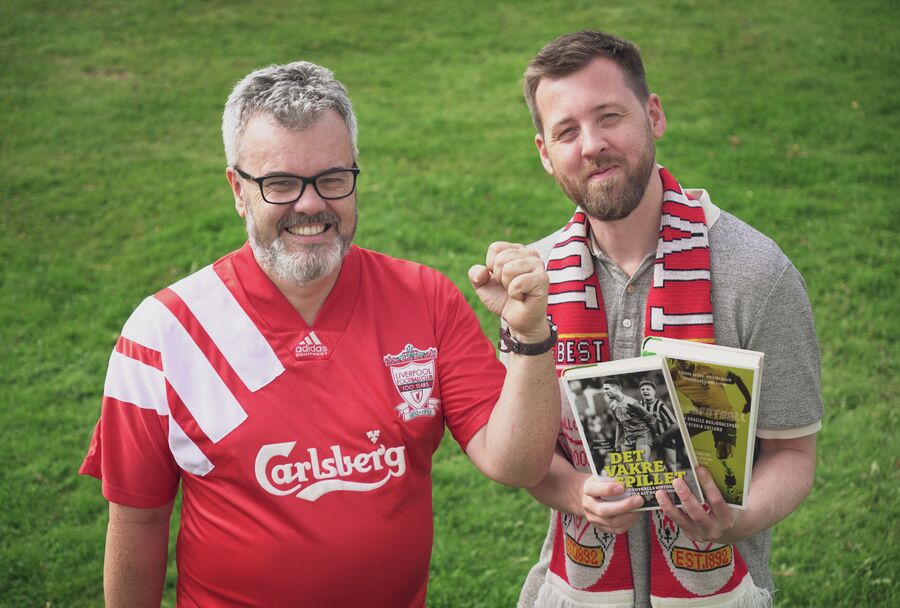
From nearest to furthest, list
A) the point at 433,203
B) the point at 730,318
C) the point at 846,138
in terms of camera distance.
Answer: the point at 730,318 → the point at 433,203 → the point at 846,138

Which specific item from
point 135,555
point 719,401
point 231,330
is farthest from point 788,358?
point 135,555

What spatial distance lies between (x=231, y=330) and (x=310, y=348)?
265 millimetres

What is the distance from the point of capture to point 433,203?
7797mm

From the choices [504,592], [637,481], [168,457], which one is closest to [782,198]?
[504,592]

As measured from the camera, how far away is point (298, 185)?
2.63 m

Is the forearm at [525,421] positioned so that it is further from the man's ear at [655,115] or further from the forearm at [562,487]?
the man's ear at [655,115]

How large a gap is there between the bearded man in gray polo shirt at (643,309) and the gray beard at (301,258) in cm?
76

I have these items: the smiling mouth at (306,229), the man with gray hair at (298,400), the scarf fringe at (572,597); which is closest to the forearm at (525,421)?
the man with gray hair at (298,400)

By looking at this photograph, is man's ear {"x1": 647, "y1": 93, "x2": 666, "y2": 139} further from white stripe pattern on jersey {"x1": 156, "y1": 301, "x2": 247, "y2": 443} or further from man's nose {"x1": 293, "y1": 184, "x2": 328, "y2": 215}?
white stripe pattern on jersey {"x1": 156, "y1": 301, "x2": 247, "y2": 443}

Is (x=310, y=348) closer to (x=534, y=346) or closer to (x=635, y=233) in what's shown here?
(x=534, y=346)

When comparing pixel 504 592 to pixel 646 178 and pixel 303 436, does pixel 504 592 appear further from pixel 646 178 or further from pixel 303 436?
pixel 646 178

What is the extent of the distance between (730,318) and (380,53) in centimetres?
930

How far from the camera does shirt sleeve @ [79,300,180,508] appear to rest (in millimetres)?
2527

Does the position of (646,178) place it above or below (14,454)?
above
